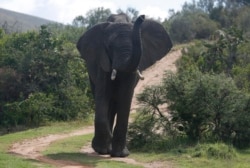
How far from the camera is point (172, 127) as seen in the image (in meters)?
15.6

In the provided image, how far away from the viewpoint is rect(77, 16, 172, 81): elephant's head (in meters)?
11.3

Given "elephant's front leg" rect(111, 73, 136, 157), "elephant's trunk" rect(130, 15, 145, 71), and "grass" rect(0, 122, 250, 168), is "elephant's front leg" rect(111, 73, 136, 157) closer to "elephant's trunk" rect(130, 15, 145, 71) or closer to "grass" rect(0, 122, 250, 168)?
"grass" rect(0, 122, 250, 168)

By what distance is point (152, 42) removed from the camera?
13.8 metres

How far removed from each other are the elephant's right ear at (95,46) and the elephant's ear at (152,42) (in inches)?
46.5

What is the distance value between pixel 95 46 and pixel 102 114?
1647mm

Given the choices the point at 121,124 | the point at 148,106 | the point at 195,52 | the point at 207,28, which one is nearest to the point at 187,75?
the point at 148,106

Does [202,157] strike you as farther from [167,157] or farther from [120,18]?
[120,18]

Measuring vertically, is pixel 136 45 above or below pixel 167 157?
above

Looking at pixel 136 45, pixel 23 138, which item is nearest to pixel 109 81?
pixel 136 45

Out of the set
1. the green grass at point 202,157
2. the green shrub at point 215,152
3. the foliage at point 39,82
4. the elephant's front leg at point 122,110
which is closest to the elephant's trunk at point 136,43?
the elephant's front leg at point 122,110

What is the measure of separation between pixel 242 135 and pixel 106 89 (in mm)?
4501

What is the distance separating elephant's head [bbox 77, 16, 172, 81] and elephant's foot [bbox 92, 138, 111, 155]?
1633 mm

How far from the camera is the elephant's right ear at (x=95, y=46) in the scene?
12848 mm

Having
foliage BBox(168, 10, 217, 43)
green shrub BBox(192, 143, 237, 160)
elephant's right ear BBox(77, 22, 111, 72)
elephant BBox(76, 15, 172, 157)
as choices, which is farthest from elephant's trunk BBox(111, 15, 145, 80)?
foliage BBox(168, 10, 217, 43)
